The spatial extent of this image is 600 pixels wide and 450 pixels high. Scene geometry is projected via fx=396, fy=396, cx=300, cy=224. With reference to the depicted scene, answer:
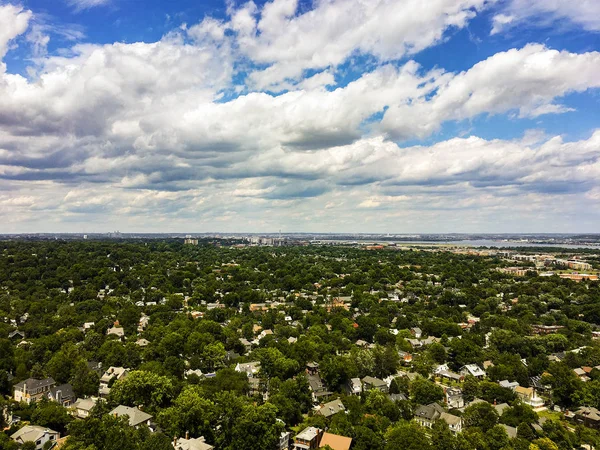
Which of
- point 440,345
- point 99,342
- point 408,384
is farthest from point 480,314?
point 99,342

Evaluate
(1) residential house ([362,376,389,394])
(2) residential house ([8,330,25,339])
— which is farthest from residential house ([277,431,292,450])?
(2) residential house ([8,330,25,339])

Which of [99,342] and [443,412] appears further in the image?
[99,342]

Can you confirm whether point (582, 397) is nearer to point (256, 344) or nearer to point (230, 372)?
point (230, 372)

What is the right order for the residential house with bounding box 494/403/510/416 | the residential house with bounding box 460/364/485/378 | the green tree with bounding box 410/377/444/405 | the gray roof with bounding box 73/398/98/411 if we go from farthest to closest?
the residential house with bounding box 460/364/485/378
the green tree with bounding box 410/377/444/405
the residential house with bounding box 494/403/510/416
the gray roof with bounding box 73/398/98/411

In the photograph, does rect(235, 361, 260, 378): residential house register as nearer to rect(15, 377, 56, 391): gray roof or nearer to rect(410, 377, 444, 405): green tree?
rect(410, 377, 444, 405): green tree

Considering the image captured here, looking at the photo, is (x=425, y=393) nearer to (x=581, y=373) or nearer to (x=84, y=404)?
(x=581, y=373)

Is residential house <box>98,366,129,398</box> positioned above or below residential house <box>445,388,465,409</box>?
above

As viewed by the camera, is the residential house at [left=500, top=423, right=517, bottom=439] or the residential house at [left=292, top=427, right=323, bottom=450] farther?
the residential house at [left=500, top=423, right=517, bottom=439]
